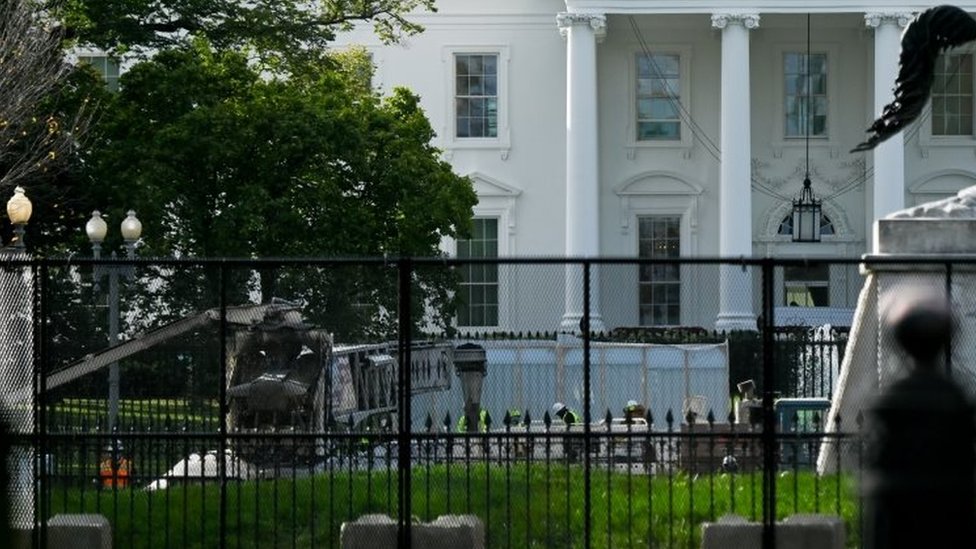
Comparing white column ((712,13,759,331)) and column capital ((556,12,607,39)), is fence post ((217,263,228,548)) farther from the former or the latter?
column capital ((556,12,607,39))

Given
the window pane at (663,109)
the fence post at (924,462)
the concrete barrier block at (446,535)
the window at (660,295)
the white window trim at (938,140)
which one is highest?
the window pane at (663,109)

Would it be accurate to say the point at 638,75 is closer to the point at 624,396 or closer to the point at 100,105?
the point at 100,105

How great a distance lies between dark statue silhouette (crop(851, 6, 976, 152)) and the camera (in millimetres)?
19562

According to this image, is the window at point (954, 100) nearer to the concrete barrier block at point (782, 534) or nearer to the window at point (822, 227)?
the window at point (822, 227)

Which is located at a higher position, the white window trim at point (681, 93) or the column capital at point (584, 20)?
the column capital at point (584, 20)

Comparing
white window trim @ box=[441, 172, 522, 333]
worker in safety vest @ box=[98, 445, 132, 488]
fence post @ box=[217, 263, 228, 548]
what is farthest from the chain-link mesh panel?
white window trim @ box=[441, 172, 522, 333]

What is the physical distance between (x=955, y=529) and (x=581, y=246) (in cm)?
4746

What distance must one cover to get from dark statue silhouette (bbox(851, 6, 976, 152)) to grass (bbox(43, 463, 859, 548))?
3511mm

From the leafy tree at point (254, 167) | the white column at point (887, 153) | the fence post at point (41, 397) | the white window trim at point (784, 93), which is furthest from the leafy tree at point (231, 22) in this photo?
the fence post at point (41, 397)

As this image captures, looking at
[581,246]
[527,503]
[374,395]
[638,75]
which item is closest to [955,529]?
[527,503]

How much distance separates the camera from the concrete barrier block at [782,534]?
16156mm

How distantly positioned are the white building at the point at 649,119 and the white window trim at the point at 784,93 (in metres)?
0.03

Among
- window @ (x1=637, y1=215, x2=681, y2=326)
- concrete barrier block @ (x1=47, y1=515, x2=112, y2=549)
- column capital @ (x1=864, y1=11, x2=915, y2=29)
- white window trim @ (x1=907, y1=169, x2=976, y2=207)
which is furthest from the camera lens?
white window trim @ (x1=907, y1=169, x2=976, y2=207)

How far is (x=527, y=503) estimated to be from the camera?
16.8 m
